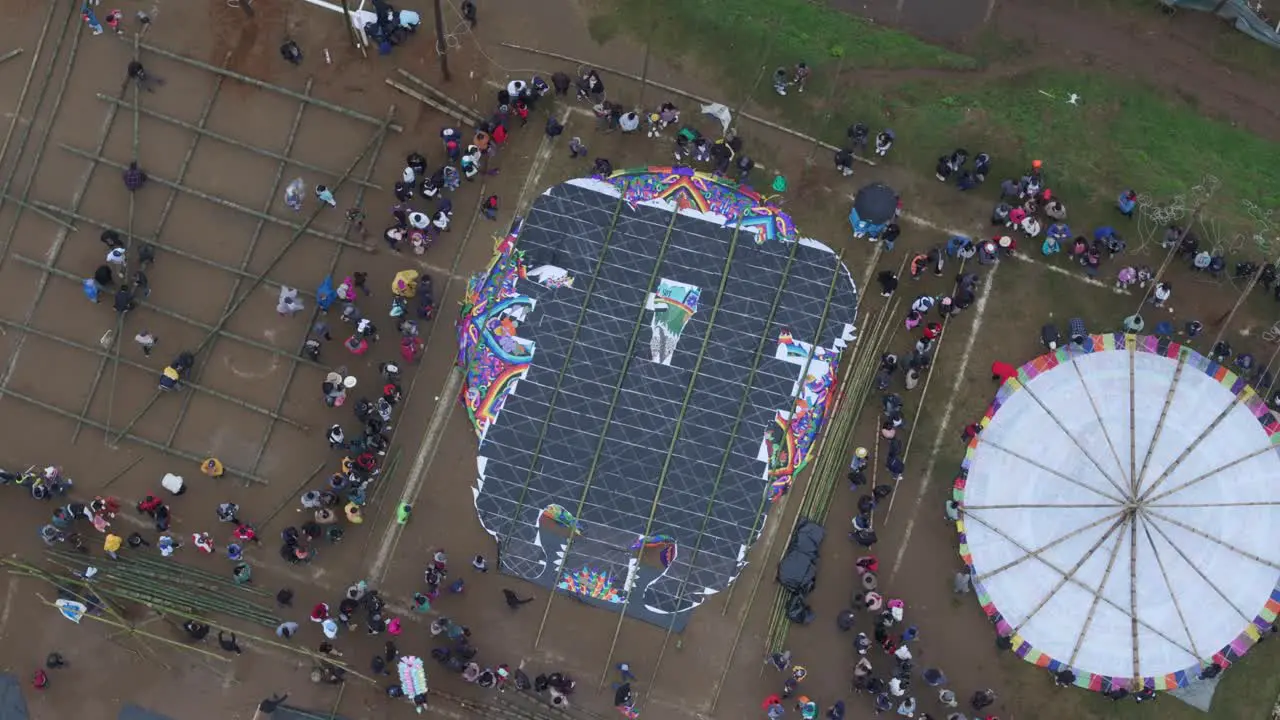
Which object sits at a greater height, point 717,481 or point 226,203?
Answer: point 226,203

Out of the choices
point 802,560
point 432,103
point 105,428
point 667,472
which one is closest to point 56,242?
point 105,428

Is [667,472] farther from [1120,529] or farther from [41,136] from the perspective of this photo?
[41,136]

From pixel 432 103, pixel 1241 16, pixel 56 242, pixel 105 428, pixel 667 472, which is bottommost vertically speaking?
pixel 105 428

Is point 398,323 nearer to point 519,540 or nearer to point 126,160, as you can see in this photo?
point 519,540

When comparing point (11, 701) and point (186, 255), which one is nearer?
point (11, 701)

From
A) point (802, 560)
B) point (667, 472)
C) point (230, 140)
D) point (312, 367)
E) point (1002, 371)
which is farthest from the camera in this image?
point (230, 140)

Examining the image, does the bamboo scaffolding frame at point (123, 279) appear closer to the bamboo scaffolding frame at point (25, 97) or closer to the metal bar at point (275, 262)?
the metal bar at point (275, 262)

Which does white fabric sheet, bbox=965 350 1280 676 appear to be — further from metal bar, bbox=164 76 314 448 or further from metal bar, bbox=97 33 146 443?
metal bar, bbox=97 33 146 443
